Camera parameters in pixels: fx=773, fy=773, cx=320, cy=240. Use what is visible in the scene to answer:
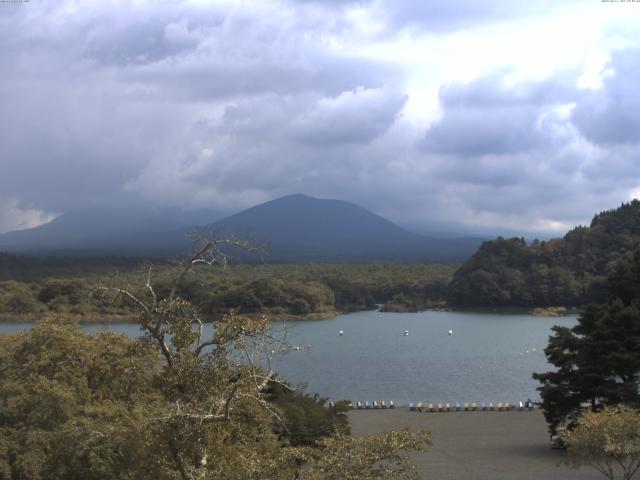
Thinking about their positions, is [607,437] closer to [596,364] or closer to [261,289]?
[596,364]

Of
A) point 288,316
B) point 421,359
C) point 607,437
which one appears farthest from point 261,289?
point 607,437

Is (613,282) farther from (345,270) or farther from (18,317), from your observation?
(345,270)

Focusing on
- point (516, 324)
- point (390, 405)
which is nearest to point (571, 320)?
point (516, 324)

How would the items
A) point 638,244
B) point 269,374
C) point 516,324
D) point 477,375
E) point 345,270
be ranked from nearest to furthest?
point 269,374 < point 477,375 < point 516,324 < point 638,244 < point 345,270

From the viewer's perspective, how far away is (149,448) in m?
6.59

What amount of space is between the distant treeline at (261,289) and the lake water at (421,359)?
3.64 metres

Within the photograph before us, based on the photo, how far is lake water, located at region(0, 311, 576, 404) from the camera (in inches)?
1165

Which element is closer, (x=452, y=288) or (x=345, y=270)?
(x=452, y=288)

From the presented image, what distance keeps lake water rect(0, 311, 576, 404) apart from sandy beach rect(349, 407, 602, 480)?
324cm

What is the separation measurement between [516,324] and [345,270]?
1628 inches

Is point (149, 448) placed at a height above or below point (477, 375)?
above

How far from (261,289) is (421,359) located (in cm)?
2487

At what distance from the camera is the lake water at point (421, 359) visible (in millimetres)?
29594

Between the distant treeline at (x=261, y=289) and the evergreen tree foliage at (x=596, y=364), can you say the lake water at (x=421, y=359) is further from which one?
the evergreen tree foliage at (x=596, y=364)
